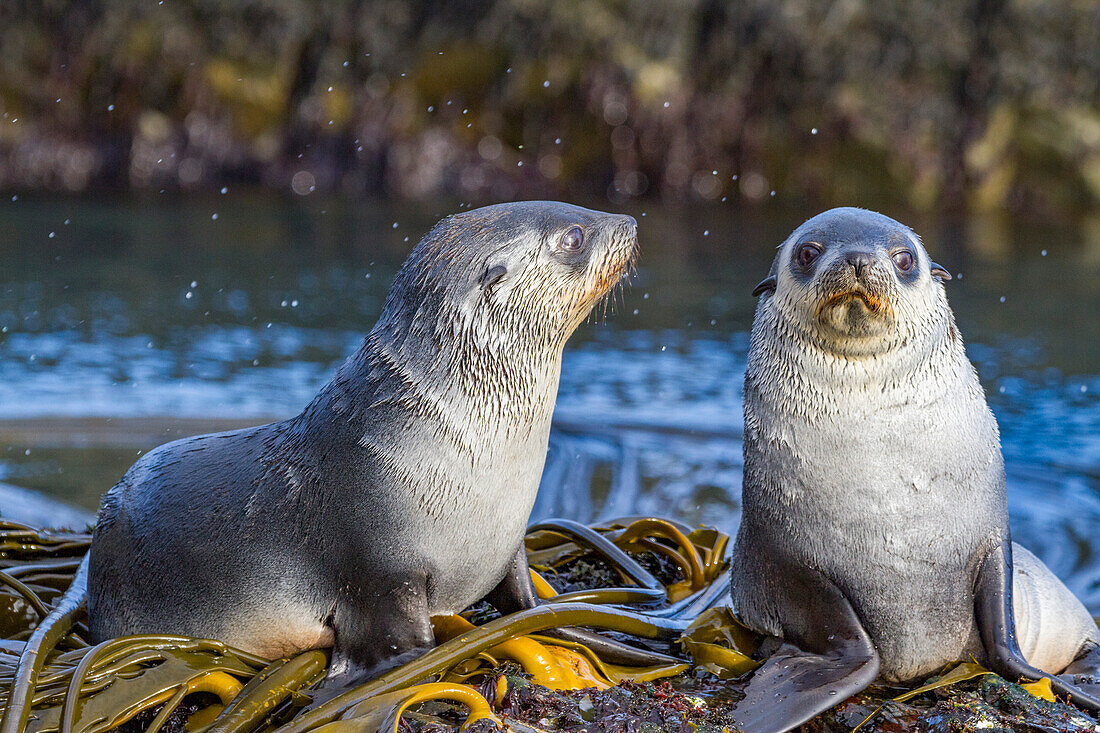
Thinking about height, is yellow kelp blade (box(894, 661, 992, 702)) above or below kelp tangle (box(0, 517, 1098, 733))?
above

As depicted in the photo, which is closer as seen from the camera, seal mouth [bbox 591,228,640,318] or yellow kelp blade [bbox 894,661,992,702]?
yellow kelp blade [bbox 894,661,992,702]

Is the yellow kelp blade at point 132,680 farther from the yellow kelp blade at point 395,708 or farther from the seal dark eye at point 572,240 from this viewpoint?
the seal dark eye at point 572,240

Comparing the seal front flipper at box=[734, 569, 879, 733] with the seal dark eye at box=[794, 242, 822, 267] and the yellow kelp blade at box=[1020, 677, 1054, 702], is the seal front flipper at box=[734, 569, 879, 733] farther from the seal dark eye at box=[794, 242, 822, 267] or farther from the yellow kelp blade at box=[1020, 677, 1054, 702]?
the seal dark eye at box=[794, 242, 822, 267]

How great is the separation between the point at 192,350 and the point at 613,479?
6.66 meters

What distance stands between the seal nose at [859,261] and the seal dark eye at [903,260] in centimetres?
15

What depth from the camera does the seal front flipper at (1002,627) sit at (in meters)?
3.40

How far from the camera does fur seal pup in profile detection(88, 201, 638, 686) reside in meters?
3.37

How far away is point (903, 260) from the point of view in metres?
3.39

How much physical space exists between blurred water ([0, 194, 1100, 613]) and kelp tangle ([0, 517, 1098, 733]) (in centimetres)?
276

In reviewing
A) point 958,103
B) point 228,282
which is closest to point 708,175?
point 958,103

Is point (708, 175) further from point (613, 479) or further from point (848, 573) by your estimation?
point (848, 573)

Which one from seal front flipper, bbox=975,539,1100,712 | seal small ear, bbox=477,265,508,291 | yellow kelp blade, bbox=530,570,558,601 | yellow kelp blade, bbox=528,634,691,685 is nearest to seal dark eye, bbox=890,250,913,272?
seal front flipper, bbox=975,539,1100,712

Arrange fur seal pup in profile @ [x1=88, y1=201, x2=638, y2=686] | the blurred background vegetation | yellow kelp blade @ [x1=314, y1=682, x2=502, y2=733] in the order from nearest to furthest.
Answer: yellow kelp blade @ [x1=314, y1=682, x2=502, y2=733] < fur seal pup in profile @ [x1=88, y1=201, x2=638, y2=686] < the blurred background vegetation

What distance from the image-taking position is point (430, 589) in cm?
342
